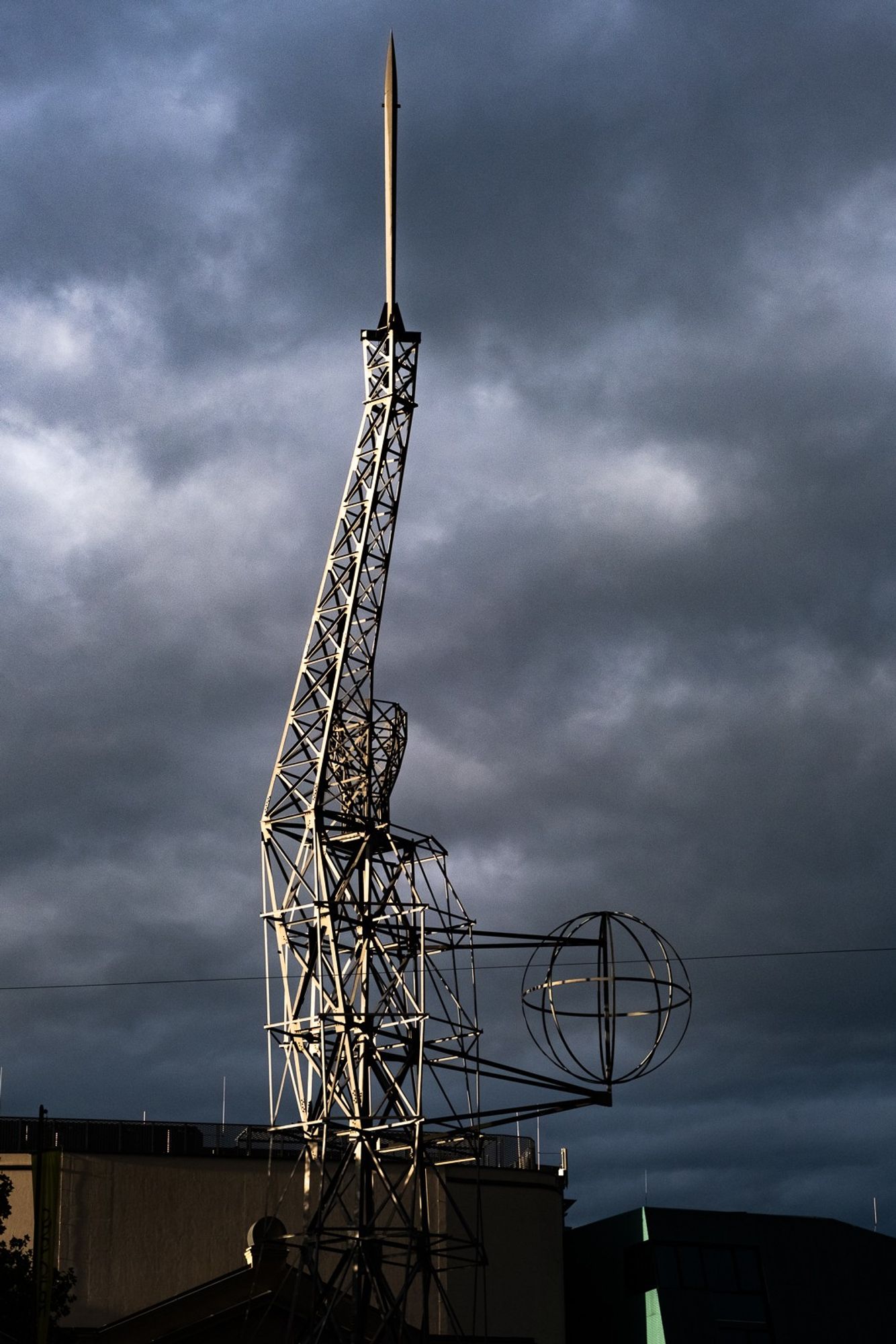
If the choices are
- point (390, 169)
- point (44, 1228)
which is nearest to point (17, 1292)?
point (44, 1228)

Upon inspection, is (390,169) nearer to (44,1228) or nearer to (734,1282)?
(44,1228)

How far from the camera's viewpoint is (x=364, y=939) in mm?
36844

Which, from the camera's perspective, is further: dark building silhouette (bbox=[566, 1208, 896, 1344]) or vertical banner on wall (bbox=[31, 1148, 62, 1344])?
dark building silhouette (bbox=[566, 1208, 896, 1344])

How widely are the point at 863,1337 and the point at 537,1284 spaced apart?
455 inches

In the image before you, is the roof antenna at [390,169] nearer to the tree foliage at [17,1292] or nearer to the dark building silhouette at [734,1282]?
the tree foliage at [17,1292]

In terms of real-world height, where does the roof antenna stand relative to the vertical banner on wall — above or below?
above

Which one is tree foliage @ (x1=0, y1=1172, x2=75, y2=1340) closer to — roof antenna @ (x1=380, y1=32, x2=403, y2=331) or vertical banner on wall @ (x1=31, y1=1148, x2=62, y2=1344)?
vertical banner on wall @ (x1=31, y1=1148, x2=62, y2=1344)

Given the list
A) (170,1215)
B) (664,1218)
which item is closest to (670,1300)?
(664,1218)

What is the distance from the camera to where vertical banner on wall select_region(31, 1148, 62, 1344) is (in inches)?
1355

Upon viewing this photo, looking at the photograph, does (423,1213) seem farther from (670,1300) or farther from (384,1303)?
(670,1300)

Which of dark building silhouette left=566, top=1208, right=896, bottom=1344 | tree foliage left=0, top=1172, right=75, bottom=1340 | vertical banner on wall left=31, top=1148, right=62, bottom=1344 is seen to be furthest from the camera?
dark building silhouette left=566, top=1208, right=896, bottom=1344

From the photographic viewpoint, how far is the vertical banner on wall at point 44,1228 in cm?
3441

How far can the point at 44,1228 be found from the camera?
35.5 metres

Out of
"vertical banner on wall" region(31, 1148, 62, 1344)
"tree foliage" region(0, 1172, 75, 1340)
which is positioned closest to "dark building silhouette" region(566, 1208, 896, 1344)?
"tree foliage" region(0, 1172, 75, 1340)
